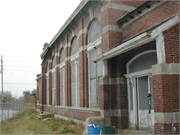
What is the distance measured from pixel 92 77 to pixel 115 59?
3475mm

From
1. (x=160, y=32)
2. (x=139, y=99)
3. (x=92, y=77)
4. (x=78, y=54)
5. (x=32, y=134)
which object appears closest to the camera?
(x=160, y=32)

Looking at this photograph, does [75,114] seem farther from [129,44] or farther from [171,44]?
[171,44]

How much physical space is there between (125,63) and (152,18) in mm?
2926

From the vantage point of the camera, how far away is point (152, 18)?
9914 mm

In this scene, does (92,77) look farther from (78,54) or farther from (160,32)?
(160,32)

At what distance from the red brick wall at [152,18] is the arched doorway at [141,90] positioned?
1.48 m

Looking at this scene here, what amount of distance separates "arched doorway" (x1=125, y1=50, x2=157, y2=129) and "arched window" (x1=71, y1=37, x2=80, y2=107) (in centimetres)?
677

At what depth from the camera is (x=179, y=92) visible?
7320 millimetres

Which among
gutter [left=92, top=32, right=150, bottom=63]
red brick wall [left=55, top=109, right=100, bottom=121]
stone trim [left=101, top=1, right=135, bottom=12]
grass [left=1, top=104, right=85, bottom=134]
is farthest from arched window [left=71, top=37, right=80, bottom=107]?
gutter [left=92, top=32, right=150, bottom=63]

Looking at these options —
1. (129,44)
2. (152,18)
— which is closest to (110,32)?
(152,18)

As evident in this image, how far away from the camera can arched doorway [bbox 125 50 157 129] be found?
9.84 metres

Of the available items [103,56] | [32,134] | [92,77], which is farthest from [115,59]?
[32,134]

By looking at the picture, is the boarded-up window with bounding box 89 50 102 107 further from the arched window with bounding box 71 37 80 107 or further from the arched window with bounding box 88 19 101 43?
the arched window with bounding box 71 37 80 107

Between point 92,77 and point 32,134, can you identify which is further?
point 92,77
